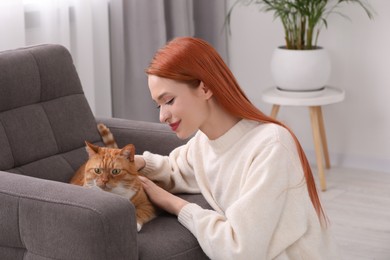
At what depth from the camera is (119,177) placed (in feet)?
7.81

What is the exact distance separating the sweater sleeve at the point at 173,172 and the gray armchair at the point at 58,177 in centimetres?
5

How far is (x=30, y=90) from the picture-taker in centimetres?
274

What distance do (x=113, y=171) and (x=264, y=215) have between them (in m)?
0.51

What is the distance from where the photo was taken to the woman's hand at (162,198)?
2373mm

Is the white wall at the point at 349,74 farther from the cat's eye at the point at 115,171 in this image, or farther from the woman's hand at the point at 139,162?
the cat's eye at the point at 115,171

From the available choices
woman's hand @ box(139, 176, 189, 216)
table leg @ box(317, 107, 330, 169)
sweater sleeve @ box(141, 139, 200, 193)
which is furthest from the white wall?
woman's hand @ box(139, 176, 189, 216)

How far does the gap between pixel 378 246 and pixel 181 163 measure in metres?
1.15

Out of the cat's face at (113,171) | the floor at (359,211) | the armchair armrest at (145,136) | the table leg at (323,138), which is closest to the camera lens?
the cat's face at (113,171)

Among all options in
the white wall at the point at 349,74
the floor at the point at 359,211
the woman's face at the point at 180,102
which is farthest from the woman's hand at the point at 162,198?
the white wall at the point at 349,74

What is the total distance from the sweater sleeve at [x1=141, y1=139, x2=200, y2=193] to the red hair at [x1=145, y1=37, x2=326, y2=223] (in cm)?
41

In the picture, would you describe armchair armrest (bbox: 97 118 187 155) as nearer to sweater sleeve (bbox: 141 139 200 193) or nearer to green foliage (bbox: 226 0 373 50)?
sweater sleeve (bbox: 141 139 200 193)

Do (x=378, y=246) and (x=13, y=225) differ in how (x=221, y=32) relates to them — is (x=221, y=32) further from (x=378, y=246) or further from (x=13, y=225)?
(x=13, y=225)

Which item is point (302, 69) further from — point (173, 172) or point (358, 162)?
point (173, 172)

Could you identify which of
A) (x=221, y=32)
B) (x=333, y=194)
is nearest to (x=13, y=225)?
(x=333, y=194)
